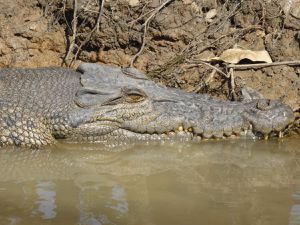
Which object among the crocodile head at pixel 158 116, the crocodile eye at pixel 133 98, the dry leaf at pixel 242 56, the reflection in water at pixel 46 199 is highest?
the dry leaf at pixel 242 56

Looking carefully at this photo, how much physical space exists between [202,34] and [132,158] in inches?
89.9

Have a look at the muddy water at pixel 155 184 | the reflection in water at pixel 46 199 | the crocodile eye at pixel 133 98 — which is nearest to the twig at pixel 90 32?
the crocodile eye at pixel 133 98

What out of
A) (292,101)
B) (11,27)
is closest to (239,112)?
(292,101)

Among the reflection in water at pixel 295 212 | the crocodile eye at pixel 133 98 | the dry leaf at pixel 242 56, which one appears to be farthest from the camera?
the dry leaf at pixel 242 56

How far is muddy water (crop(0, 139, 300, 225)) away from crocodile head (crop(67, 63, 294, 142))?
0.43 feet

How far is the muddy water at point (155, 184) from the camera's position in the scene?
3.82 meters

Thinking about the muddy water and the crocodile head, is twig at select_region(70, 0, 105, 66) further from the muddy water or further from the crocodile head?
the muddy water

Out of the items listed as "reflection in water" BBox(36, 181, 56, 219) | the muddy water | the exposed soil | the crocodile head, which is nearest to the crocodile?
the crocodile head

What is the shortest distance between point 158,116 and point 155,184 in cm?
123

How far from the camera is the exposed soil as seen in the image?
6566mm

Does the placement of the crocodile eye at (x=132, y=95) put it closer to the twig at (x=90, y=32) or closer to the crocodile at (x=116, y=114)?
the crocodile at (x=116, y=114)

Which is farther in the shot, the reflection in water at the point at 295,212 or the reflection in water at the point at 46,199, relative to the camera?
the reflection in water at the point at 46,199

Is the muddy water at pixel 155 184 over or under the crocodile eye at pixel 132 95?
under

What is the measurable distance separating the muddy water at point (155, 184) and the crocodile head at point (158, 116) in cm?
13
